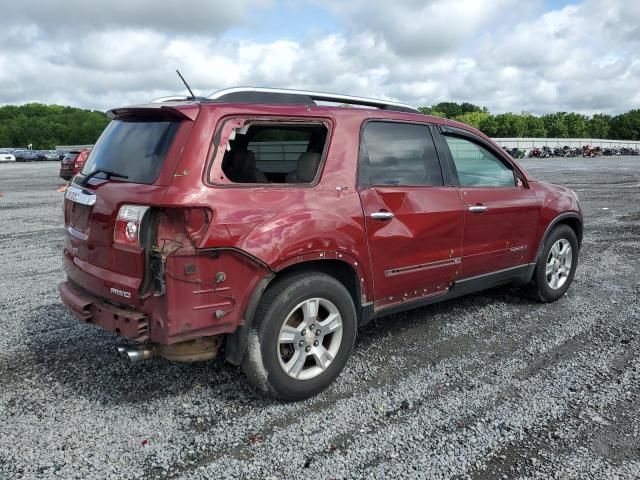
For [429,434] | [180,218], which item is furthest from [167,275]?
[429,434]

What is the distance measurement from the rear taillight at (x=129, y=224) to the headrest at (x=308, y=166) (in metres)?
1.06

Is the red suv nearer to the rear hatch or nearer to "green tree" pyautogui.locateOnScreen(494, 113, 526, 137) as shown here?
the rear hatch

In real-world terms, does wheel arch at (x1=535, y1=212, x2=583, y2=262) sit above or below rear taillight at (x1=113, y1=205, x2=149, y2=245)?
below

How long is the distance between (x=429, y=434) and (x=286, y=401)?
0.93m

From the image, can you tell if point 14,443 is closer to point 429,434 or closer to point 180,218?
point 180,218

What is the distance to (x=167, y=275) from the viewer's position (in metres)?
2.99

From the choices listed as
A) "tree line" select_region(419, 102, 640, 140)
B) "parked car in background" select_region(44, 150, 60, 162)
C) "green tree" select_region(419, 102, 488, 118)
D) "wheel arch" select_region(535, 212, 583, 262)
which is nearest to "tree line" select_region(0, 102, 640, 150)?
"tree line" select_region(419, 102, 640, 140)

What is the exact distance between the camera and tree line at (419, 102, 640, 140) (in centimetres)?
12244

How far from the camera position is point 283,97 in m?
3.65

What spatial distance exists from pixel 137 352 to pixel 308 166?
160 centimetres

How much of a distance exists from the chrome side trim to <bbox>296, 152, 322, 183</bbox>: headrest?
2.95 feet

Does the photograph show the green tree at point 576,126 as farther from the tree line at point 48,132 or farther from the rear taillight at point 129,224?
the rear taillight at point 129,224

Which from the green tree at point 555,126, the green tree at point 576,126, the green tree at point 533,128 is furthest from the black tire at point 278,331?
the green tree at point 576,126

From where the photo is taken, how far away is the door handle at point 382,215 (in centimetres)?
378
